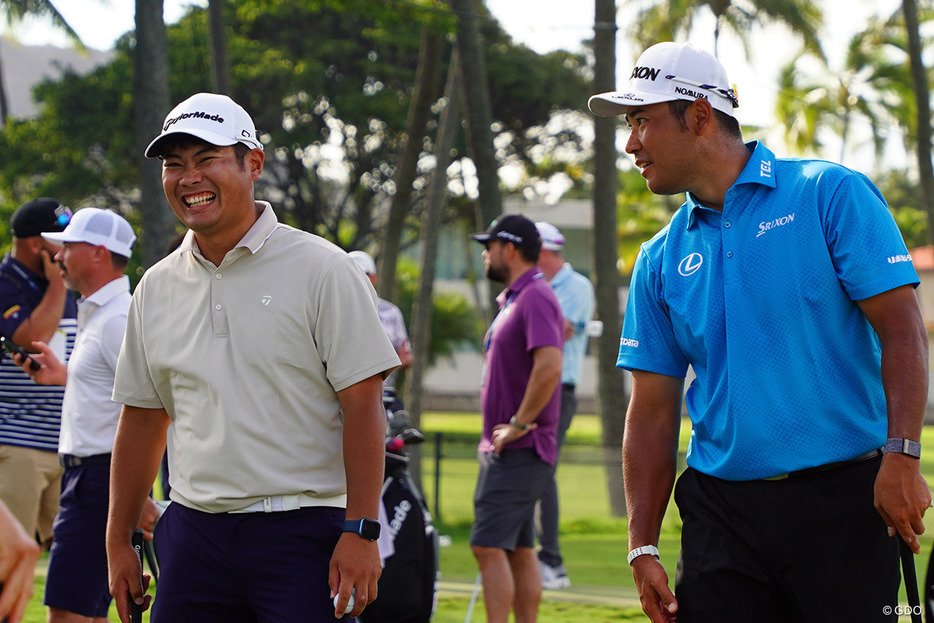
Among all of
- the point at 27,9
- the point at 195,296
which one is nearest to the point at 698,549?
the point at 195,296

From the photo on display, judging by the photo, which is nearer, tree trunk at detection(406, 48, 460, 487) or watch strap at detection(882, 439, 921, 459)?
watch strap at detection(882, 439, 921, 459)

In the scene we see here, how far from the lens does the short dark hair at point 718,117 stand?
3594mm

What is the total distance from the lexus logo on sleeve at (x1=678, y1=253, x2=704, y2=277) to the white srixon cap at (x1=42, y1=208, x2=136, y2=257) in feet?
9.70

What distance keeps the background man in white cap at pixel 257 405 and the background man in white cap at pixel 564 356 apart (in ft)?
16.8

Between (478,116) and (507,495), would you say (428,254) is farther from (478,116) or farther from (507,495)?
(507,495)

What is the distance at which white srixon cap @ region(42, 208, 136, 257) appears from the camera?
553cm

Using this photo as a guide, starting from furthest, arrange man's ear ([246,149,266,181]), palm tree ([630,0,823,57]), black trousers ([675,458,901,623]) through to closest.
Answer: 1. palm tree ([630,0,823,57])
2. man's ear ([246,149,266,181])
3. black trousers ([675,458,901,623])

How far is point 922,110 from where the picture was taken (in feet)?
59.9

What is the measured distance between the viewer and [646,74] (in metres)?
3.66

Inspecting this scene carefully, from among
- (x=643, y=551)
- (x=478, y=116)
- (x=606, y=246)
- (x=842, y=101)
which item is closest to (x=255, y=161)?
(x=643, y=551)

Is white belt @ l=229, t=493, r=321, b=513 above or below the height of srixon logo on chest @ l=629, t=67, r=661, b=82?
below

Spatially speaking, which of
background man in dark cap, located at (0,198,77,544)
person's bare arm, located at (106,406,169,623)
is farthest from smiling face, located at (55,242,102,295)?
person's bare arm, located at (106,406,169,623)

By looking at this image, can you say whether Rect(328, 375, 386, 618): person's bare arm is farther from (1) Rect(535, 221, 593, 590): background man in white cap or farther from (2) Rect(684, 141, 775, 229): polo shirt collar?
(1) Rect(535, 221, 593, 590): background man in white cap

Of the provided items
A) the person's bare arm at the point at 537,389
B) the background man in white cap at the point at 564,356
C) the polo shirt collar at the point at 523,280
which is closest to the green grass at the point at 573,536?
the background man in white cap at the point at 564,356
